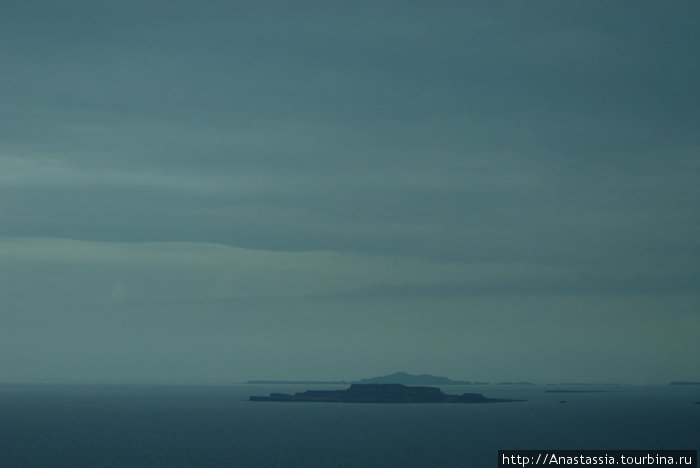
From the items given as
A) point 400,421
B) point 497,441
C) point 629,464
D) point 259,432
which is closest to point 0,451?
point 259,432

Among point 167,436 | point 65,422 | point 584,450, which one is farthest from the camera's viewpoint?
point 65,422

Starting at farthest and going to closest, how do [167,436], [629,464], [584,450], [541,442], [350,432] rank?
1. [350,432]
2. [167,436]
3. [541,442]
4. [584,450]
5. [629,464]

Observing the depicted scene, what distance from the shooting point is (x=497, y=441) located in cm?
13338

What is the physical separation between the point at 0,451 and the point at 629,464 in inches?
3378

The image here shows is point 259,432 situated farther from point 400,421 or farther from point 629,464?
point 629,464

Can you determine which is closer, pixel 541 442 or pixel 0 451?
pixel 0 451

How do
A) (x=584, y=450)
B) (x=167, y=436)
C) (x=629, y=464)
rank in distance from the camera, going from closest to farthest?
(x=629, y=464), (x=584, y=450), (x=167, y=436)

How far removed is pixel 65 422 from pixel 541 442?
110 metres

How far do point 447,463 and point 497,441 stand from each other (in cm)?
3338

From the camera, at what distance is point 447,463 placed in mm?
102562

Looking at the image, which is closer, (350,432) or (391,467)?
(391,467)

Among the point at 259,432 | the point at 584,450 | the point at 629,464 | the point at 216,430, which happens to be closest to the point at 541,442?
the point at 584,450

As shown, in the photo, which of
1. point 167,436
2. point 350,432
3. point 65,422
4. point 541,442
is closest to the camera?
point 541,442

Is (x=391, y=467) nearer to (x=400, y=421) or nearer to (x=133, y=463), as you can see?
(x=133, y=463)
